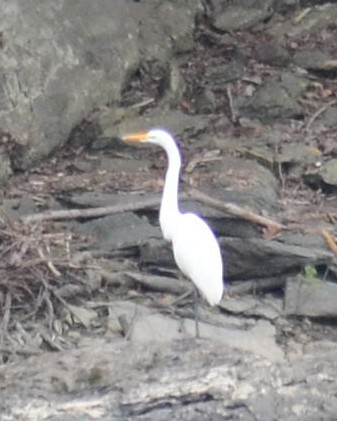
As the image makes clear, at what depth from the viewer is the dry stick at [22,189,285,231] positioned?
10219 mm

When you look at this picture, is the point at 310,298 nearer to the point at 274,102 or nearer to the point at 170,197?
the point at 170,197

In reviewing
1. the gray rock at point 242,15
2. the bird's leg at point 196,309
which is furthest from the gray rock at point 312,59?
the bird's leg at point 196,309

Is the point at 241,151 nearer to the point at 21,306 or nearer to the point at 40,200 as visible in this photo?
the point at 40,200

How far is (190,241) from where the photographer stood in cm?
928

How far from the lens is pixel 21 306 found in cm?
930

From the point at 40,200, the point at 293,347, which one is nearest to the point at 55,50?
the point at 40,200

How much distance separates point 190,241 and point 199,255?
0.41ft

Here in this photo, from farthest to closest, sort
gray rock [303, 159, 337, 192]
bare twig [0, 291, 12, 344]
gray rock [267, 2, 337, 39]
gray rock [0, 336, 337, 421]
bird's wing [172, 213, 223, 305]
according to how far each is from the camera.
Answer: gray rock [267, 2, 337, 39]
gray rock [303, 159, 337, 192]
bird's wing [172, 213, 223, 305]
bare twig [0, 291, 12, 344]
gray rock [0, 336, 337, 421]

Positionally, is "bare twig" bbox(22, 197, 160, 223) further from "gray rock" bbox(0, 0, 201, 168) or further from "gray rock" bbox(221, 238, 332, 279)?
"gray rock" bbox(0, 0, 201, 168)

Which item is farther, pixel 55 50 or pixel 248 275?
pixel 55 50

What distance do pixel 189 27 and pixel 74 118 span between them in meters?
1.68

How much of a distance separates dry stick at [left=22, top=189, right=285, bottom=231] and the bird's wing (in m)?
0.72

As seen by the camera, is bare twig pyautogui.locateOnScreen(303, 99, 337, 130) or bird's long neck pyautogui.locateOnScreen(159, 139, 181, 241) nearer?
bird's long neck pyautogui.locateOnScreen(159, 139, 181, 241)

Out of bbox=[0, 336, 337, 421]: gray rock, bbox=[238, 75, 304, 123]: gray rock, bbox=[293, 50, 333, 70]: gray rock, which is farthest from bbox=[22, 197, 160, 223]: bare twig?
bbox=[0, 336, 337, 421]: gray rock
